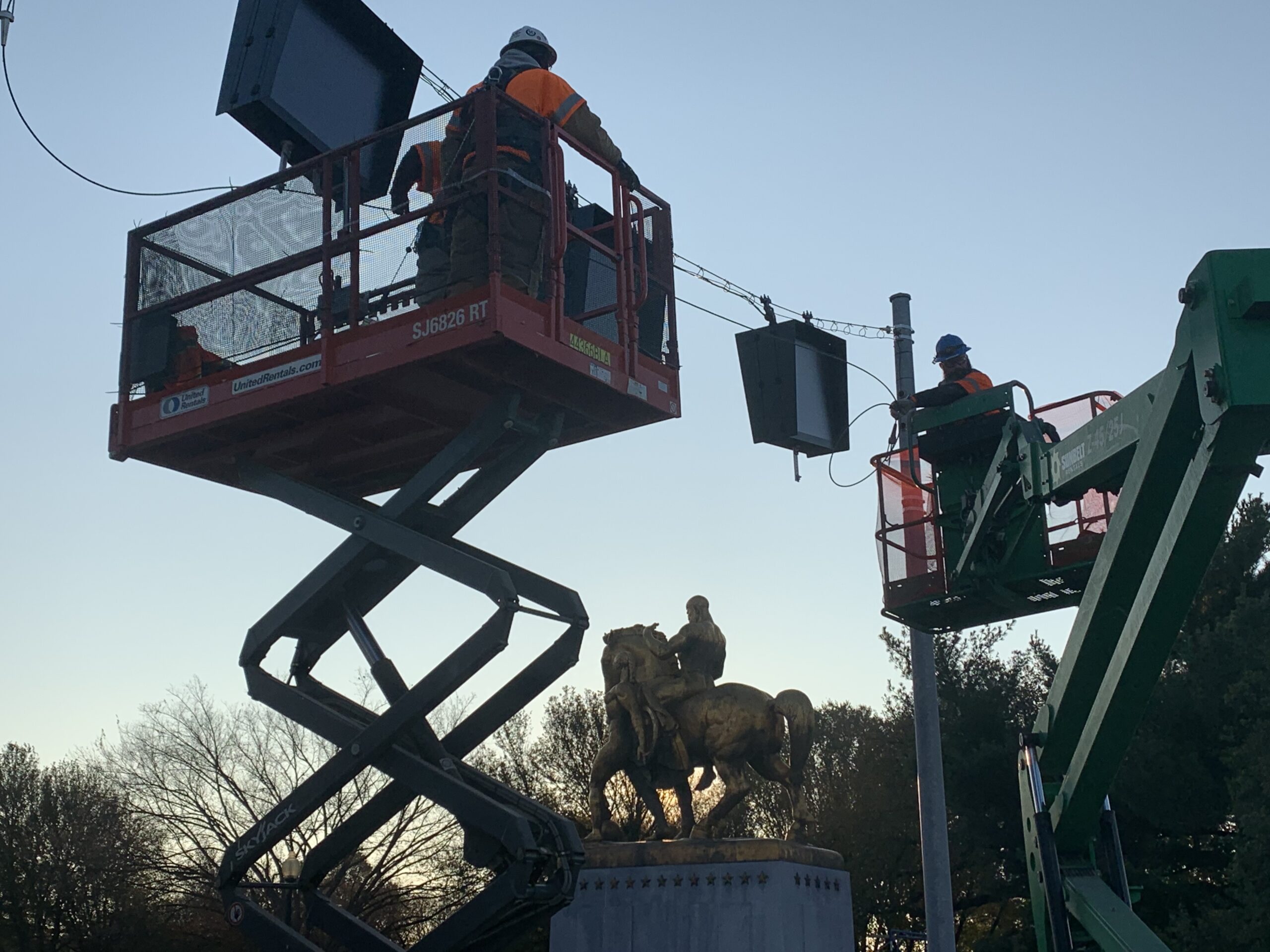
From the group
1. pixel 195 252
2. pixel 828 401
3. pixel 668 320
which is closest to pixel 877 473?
pixel 668 320

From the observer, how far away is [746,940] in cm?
1167

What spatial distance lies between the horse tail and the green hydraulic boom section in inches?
259

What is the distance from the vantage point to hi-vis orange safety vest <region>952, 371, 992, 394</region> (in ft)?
33.9

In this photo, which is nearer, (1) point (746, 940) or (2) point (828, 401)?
(1) point (746, 940)

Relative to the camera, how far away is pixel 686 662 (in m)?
14.5

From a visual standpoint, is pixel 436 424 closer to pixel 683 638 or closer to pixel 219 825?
pixel 683 638

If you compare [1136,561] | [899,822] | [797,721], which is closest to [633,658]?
[797,721]

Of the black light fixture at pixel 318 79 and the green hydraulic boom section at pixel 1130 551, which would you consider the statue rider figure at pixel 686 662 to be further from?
the green hydraulic boom section at pixel 1130 551

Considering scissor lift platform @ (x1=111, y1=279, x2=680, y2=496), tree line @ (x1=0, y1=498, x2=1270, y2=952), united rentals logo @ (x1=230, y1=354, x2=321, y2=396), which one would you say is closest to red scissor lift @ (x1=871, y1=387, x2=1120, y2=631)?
scissor lift platform @ (x1=111, y1=279, x2=680, y2=496)

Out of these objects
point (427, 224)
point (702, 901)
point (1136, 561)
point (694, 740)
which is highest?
point (427, 224)

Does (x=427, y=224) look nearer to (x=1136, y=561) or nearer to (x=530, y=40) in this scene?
(x=530, y=40)

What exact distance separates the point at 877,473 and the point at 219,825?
2887 centimetres

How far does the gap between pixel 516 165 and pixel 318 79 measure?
7.49 ft

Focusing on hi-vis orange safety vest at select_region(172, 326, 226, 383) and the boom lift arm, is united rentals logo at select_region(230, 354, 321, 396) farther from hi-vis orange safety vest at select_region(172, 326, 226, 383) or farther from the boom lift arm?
the boom lift arm
